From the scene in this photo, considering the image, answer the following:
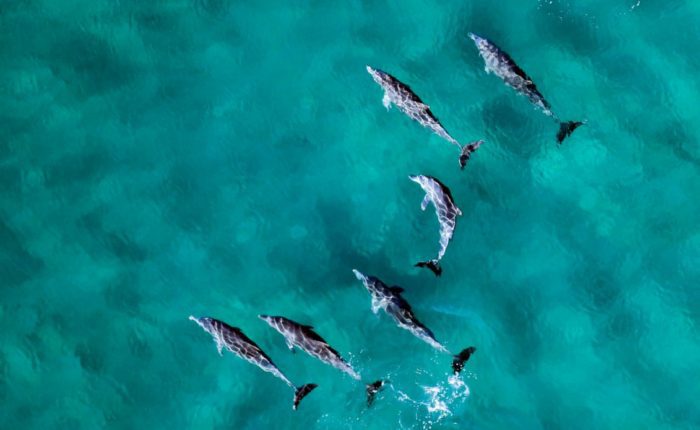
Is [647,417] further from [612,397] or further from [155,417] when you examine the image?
[155,417]

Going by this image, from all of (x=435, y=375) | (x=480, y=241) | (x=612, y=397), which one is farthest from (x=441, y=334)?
(x=612, y=397)

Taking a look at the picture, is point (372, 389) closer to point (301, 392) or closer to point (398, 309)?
point (301, 392)

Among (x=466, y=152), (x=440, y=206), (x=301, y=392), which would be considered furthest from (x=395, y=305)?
(x=466, y=152)

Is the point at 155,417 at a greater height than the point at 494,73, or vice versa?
the point at 494,73

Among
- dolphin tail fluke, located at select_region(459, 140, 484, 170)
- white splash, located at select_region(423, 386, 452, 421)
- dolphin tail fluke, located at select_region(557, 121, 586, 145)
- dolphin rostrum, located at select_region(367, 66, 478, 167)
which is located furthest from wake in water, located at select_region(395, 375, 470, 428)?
dolphin tail fluke, located at select_region(557, 121, 586, 145)

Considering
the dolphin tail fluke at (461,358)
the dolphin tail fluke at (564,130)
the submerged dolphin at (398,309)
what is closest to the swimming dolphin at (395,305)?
→ the submerged dolphin at (398,309)

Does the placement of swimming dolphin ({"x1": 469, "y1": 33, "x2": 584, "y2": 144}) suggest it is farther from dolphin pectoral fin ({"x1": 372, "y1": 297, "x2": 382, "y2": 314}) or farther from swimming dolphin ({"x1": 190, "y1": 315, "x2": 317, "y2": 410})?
swimming dolphin ({"x1": 190, "y1": 315, "x2": 317, "y2": 410})
